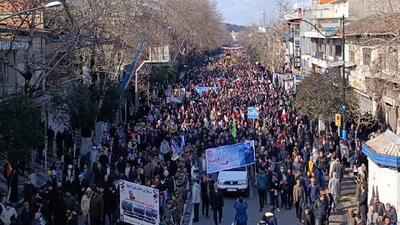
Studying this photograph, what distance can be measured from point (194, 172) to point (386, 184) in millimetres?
7022

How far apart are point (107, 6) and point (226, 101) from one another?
567 inches

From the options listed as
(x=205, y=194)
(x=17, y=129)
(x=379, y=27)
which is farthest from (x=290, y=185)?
(x=379, y=27)

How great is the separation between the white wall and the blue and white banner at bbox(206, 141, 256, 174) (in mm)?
5445

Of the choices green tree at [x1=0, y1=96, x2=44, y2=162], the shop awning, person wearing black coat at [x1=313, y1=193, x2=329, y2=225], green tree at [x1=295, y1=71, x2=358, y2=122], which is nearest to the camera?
the shop awning

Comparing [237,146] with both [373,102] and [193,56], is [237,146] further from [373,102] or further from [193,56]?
[193,56]

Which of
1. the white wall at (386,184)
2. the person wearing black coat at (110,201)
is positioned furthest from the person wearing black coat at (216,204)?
the white wall at (386,184)

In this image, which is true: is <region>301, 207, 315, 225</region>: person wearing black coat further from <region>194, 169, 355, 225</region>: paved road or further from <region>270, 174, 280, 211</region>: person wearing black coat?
<region>270, 174, 280, 211</region>: person wearing black coat

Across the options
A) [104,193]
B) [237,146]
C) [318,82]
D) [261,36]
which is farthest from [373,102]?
[261,36]

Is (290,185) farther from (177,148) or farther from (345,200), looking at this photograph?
(177,148)

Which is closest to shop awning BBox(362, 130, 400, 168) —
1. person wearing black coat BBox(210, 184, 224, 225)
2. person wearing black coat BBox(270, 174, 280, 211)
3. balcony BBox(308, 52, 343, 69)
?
person wearing black coat BBox(270, 174, 280, 211)

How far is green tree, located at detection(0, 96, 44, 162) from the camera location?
18312 mm

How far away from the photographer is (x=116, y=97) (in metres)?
34.0

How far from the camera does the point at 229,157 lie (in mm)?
21734

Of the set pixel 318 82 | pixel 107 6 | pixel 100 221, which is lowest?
pixel 100 221
